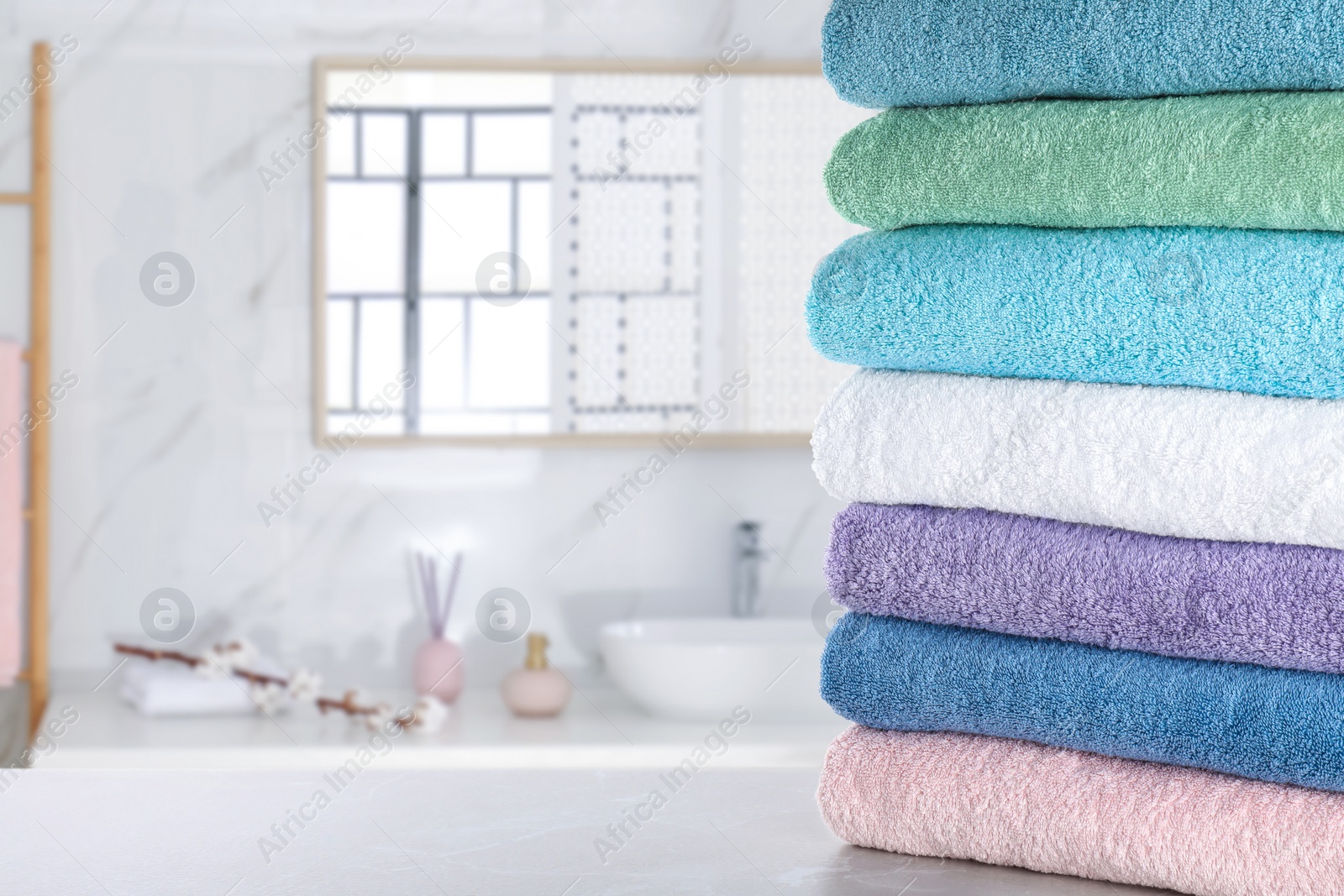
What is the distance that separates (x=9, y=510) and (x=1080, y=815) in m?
1.89

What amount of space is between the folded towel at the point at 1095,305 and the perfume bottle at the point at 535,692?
144 cm

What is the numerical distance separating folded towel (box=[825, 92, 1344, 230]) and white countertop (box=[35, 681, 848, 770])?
1.22 meters

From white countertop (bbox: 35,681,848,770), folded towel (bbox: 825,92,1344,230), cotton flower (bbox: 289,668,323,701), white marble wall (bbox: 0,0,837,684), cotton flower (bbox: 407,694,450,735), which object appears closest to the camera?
folded towel (bbox: 825,92,1344,230)

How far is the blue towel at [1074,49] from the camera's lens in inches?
15.9

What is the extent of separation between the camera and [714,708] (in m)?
1.79

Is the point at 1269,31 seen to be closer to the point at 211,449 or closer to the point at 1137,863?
the point at 1137,863

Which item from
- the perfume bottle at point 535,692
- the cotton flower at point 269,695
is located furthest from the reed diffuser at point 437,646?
the cotton flower at point 269,695

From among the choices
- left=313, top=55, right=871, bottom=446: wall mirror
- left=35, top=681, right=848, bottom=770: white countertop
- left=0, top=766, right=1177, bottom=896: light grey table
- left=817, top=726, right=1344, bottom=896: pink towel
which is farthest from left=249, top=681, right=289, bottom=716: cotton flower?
left=817, top=726, right=1344, bottom=896: pink towel

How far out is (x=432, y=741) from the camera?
1729 mm

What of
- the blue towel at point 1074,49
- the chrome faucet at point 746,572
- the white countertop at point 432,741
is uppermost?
the blue towel at point 1074,49

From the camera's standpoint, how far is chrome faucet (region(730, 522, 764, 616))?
2064 millimetres

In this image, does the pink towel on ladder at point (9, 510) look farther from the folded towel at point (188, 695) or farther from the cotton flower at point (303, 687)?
the cotton flower at point (303, 687)

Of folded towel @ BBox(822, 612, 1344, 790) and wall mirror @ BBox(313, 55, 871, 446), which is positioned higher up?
wall mirror @ BBox(313, 55, 871, 446)

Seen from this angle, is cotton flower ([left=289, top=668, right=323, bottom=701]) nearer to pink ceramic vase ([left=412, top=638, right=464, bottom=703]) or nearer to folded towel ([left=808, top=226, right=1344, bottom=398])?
pink ceramic vase ([left=412, top=638, right=464, bottom=703])
